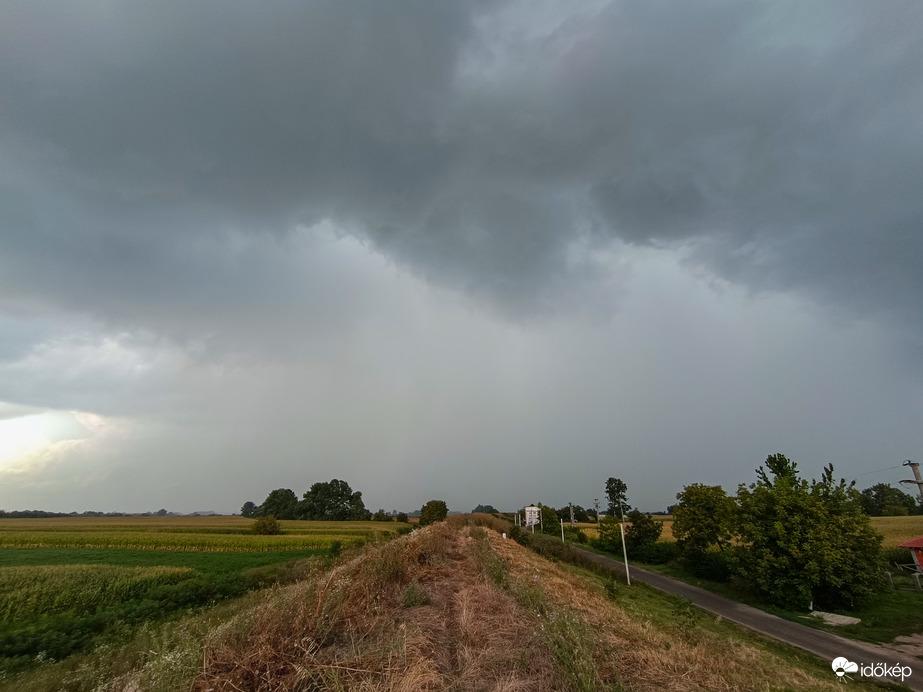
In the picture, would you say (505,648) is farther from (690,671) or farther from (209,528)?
(209,528)

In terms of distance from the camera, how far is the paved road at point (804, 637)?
1516 cm

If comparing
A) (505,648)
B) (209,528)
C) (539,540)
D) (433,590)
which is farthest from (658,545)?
(209,528)

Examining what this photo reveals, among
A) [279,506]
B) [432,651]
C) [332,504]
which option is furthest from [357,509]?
[432,651]

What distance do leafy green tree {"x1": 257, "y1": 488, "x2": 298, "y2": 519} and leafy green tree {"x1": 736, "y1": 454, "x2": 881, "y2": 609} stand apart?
10083 cm

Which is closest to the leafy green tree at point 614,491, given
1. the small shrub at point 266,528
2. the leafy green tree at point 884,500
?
the leafy green tree at point 884,500

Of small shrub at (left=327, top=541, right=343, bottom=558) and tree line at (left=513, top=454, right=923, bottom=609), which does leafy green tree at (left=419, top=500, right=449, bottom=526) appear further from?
tree line at (left=513, top=454, right=923, bottom=609)

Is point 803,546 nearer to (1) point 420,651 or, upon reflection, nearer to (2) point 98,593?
(1) point 420,651

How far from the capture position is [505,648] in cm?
584

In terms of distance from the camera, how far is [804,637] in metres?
18.7

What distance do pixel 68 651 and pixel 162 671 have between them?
13610mm

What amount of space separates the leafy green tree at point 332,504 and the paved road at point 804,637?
88.6 metres

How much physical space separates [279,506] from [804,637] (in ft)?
355

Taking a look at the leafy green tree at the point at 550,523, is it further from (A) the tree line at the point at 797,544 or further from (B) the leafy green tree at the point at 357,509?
(B) the leafy green tree at the point at 357,509

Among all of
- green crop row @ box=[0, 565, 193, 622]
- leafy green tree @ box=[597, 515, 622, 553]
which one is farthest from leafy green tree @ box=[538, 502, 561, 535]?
green crop row @ box=[0, 565, 193, 622]
